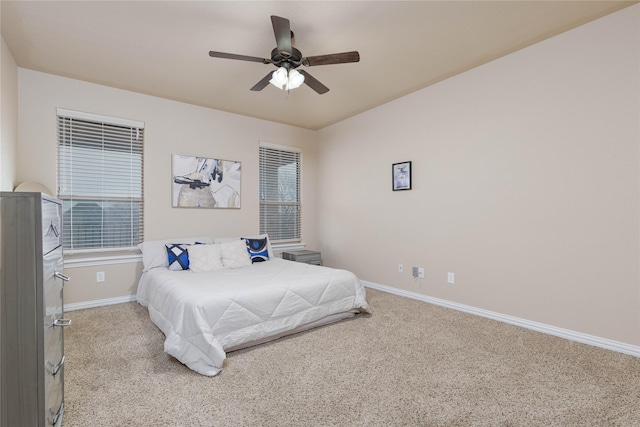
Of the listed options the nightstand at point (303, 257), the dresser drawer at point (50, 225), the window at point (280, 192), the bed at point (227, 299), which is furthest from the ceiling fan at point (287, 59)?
the nightstand at point (303, 257)

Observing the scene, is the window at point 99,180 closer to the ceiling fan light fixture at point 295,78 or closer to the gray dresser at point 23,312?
the ceiling fan light fixture at point 295,78

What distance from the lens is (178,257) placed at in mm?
3436

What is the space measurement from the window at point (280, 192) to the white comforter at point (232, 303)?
1.63 meters

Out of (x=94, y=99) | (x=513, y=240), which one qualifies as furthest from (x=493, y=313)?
(x=94, y=99)

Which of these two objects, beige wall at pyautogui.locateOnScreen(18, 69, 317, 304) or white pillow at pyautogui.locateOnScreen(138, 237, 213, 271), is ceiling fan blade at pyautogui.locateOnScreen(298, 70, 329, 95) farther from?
white pillow at pyautogui.locateOnScreen(138, 237, 213, 271)

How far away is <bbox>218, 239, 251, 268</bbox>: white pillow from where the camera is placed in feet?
11.8

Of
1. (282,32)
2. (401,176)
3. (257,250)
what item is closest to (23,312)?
(282,32)

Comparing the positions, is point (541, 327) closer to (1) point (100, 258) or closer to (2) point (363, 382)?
(2) point (363, 382)

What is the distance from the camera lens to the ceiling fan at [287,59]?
220 cm

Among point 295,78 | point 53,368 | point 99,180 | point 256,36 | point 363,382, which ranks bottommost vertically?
point 363,382

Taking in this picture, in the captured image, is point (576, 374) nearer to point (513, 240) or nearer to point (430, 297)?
point (513, 240)

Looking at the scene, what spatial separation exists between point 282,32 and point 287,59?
0.29 metres

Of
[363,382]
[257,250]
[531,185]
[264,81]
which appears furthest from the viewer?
[257,250]

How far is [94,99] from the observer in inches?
139
